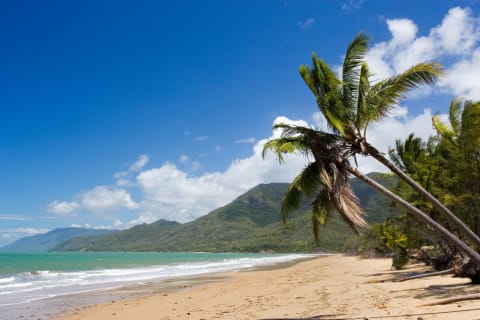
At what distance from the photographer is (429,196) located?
21.7 feet

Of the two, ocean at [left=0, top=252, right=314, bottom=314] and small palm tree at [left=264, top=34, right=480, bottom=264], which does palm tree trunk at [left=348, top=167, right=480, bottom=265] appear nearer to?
small palm tree at [left=264, top=34, right=480, bottom=264]

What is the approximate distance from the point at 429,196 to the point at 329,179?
167cm

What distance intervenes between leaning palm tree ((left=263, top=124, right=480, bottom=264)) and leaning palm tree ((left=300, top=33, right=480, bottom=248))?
0.28m

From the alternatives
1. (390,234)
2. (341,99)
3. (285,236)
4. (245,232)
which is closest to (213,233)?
Result: (245,232)

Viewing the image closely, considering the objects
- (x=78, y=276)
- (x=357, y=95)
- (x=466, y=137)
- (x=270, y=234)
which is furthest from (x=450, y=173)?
(x=270, y=234)

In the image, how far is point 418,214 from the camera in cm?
680

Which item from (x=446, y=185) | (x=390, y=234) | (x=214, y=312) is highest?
(x=446, y=185)

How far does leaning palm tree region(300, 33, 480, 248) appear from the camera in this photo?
7.15 m

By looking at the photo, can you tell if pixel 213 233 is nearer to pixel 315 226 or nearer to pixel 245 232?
pixel 245 232

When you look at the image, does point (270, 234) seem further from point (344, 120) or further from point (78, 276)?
point (344, 120)

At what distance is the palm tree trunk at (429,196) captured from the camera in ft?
21.5

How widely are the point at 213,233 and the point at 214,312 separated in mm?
177827

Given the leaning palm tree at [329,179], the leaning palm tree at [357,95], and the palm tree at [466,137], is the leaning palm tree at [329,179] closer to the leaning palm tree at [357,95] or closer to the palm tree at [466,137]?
the leaning palm tree at [357,95]

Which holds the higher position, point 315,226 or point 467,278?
point 315,226
